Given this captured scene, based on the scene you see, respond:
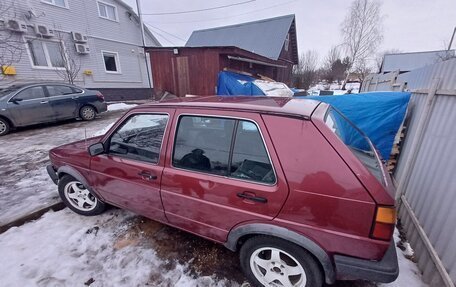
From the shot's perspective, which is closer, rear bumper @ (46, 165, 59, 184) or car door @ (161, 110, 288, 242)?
car door @ (161, 110, 288, 242)

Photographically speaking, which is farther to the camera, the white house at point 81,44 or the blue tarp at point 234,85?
the white house at point 81,44

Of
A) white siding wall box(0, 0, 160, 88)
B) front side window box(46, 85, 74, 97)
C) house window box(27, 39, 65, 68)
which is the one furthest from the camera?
house window box(27, 39, 65, 68)

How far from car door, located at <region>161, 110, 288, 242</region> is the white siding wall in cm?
1293

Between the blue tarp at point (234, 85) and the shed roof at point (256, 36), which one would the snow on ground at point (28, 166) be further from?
the shed roof at point (256, 36)

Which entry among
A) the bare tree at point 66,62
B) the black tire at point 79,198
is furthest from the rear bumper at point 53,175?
the bare tree at point 66,62

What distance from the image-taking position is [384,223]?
1.40m

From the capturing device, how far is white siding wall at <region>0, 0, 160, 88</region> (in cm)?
1047

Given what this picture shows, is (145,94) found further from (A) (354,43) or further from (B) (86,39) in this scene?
(A) (354,43)

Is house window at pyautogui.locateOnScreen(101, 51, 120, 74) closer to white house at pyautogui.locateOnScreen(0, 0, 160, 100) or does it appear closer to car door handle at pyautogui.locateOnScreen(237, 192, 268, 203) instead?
white house at pyautogui.locateOnScreen(0, 0, 160, 100)

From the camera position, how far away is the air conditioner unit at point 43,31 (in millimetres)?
10502

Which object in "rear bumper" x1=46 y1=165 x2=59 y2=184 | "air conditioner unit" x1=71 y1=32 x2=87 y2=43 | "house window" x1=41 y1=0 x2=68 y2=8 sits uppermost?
"house window" x1=41 y1=0 x2=68 y2=8

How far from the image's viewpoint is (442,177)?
83.4 inches

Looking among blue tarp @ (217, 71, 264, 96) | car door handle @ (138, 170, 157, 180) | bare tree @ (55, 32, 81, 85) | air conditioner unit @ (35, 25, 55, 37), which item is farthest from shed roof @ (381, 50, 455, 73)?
car door handle @ (138, 170, 157, 180)

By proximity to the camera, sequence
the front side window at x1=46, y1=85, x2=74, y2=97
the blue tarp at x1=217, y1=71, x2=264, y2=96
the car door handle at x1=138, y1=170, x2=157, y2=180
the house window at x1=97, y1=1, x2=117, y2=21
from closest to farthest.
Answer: the car door handle at x1=138, y1=170, x2=157, y2=180 → the front side window at x1=46, y1=85, x2=74, y2=97 → the blue tarp at x1=217, y1=71, x2=264, y2=96 → the house window at x1=97, y1=1, x2=117, y2=21
